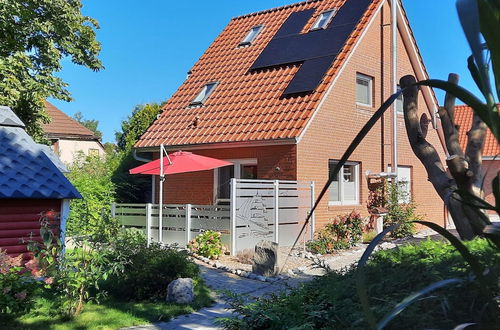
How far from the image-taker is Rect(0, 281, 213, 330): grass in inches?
239

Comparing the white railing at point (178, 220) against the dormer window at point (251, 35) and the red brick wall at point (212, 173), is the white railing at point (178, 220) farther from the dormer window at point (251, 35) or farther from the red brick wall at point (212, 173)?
the dormer window at point (251, 35)

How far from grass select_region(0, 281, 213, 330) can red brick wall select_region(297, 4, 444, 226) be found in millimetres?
7045

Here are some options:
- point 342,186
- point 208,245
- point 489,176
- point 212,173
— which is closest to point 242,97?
point 212,173

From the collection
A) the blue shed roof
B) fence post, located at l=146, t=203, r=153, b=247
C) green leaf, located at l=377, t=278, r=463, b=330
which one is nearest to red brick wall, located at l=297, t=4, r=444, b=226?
fence post, located at l=146, t=203, r=153, b=247

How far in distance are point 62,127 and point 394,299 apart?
1415 inches

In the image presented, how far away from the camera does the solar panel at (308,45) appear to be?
14.5 meters

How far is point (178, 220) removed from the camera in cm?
1284

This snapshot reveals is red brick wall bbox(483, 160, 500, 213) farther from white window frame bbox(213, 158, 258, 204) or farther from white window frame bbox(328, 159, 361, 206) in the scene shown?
white window frame bbox(213, 158, 258, 204)

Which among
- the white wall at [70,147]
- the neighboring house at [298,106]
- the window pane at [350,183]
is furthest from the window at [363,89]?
the white wall at [70,147]

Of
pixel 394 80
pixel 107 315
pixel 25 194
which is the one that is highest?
pixel 394 80

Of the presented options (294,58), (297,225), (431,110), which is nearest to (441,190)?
(297,225)

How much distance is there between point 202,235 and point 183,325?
5.22 m

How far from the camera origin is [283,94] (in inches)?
577

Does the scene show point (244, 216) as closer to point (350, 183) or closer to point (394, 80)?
point (350, 183)
